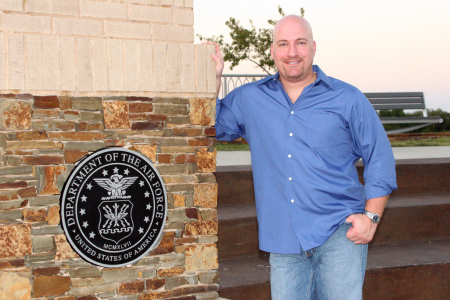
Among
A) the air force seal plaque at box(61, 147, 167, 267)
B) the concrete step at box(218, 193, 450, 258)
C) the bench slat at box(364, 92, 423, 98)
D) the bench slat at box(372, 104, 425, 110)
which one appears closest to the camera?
the air force seal plaque at box(61, 147, 167, 267)

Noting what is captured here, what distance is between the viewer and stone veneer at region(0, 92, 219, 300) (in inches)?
111

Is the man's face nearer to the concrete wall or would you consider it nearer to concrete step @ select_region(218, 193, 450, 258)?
the concrete wall

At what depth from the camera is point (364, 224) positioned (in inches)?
104

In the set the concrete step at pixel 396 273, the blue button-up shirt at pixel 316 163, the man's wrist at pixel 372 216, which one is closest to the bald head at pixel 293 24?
the blue button-up shirt at pixel 316 163

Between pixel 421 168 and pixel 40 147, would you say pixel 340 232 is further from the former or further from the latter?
pixel 421 168

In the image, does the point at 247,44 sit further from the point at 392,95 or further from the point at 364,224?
the point at 364,224

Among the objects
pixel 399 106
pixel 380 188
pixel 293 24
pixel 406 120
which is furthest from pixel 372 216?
pixel 399 106

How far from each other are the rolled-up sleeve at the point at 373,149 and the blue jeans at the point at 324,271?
0.28 meters

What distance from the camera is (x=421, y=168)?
5.74 meters

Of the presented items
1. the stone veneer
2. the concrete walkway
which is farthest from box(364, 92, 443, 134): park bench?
the stone veneer

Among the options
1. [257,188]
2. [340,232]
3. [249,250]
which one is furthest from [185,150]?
[249,250]

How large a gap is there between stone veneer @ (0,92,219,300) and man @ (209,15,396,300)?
1.93 feet

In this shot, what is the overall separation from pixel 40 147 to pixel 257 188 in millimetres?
1331

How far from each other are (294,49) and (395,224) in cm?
296
